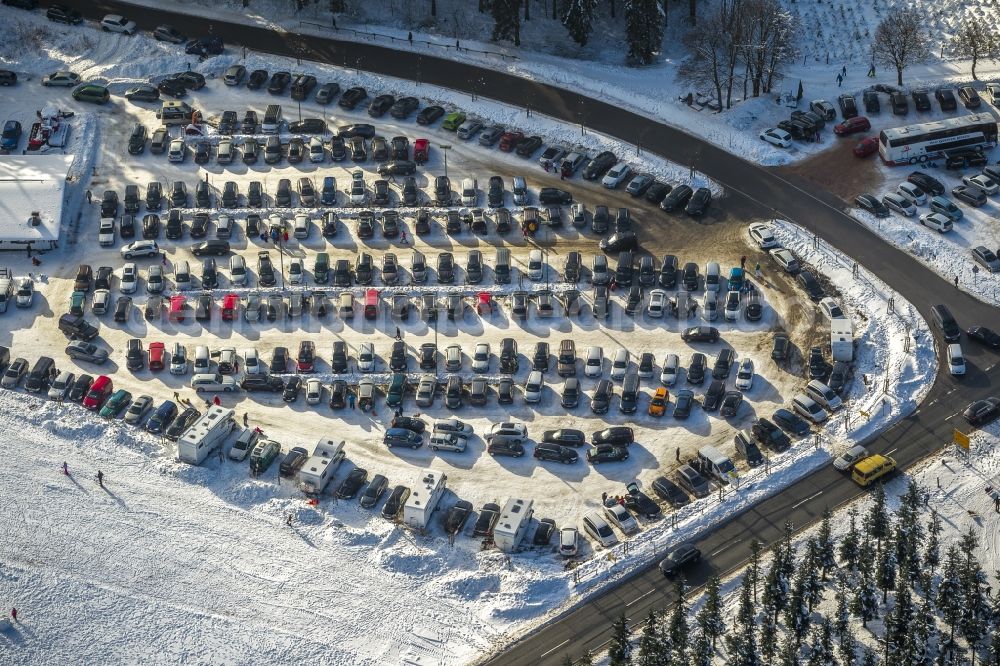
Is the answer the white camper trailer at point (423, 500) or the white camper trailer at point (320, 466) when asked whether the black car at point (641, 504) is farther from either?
the white camper trailer at point (320, 466)

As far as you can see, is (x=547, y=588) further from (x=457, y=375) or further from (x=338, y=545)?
(x=457, y=375)

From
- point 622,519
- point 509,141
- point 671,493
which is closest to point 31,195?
point 509,141

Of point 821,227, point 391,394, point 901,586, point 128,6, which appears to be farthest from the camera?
point 128,6

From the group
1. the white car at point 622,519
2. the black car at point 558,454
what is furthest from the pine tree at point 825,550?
the black car at point 558,454

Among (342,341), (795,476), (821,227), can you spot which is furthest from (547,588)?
(821,227)

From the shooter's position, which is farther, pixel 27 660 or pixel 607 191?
pixel 607 191
